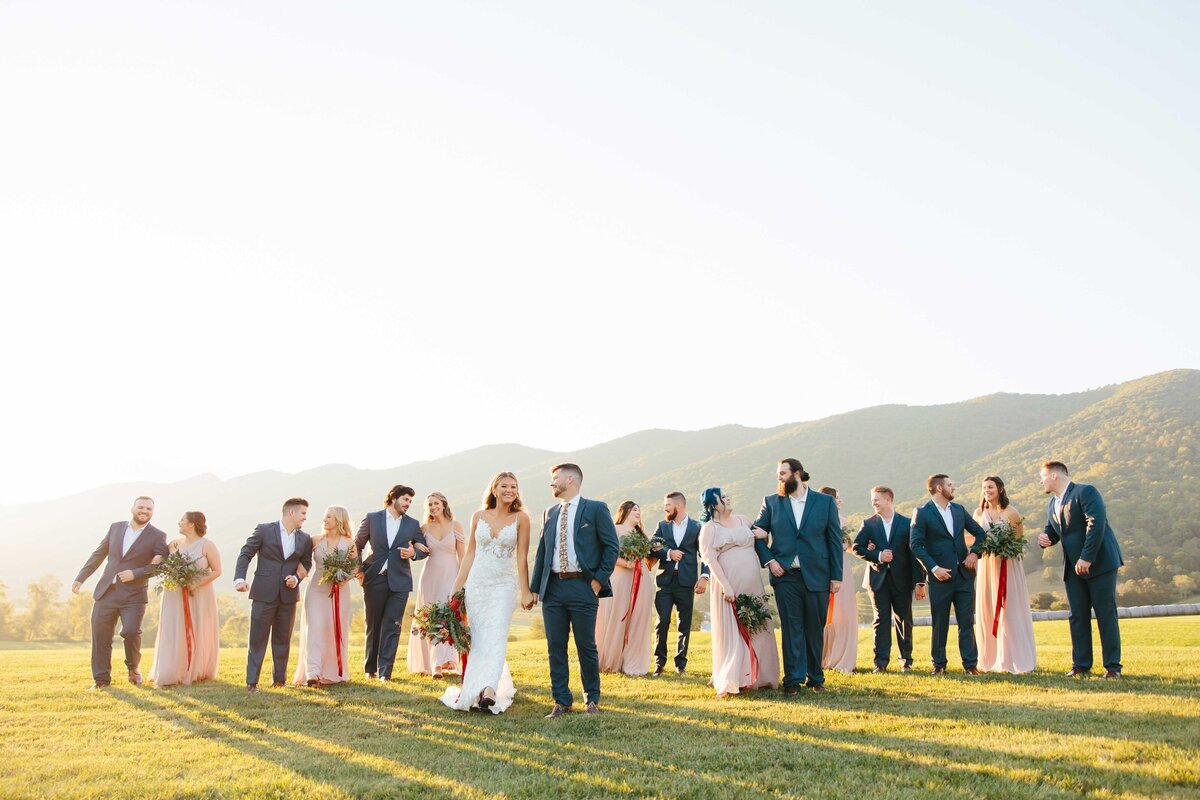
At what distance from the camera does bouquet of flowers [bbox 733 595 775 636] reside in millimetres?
10820

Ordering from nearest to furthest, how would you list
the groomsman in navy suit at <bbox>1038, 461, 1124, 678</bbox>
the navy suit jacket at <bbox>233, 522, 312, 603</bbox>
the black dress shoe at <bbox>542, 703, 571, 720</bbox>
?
the black dress shoe at <bbox>542, 703, 571, 720</bbox>
the groomsman in navy suit at <bbox>1038, 461, 1124, 678</bbox>
the navy suit jacket at <bbox>233, 522, 312, 603</bbox>

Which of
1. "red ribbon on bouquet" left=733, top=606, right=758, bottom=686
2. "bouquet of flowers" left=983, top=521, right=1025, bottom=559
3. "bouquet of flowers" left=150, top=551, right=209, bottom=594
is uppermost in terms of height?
"bouquet of flowers" left=983, top=521, right=1025, bottom=559

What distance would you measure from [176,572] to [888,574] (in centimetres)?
1060

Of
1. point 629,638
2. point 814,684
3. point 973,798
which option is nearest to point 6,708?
point 629,638

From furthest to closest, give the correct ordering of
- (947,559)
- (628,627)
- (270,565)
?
1. (628,627)
2. (947,559)
3. (270,565)

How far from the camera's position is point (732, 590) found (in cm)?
1112

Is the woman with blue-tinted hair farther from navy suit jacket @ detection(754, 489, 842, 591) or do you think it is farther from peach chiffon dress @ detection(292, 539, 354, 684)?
peach chiffon dress @ detection(292, 539, 354, 684)

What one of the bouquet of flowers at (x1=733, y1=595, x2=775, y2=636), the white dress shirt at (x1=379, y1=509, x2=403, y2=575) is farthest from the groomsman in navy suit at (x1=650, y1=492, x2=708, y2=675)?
the white dress shirt at (x1=379, y1=509, x2=403, y2=575)

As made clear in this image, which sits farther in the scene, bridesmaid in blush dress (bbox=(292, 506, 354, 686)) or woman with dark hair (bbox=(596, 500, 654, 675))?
woman with dark hair (bbox=(596, 500, 654, 675))

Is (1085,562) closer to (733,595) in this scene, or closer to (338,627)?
(733,595)

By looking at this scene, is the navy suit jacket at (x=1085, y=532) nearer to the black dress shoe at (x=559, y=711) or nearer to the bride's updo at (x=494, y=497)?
the black dress shoe at (x=559, y=711)

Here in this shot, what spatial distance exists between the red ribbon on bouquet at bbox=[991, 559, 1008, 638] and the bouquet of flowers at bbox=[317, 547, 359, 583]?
369 inches

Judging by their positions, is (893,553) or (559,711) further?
(893,553)

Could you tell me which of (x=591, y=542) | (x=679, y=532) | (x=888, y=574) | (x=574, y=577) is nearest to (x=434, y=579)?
(x=679, y=532)
